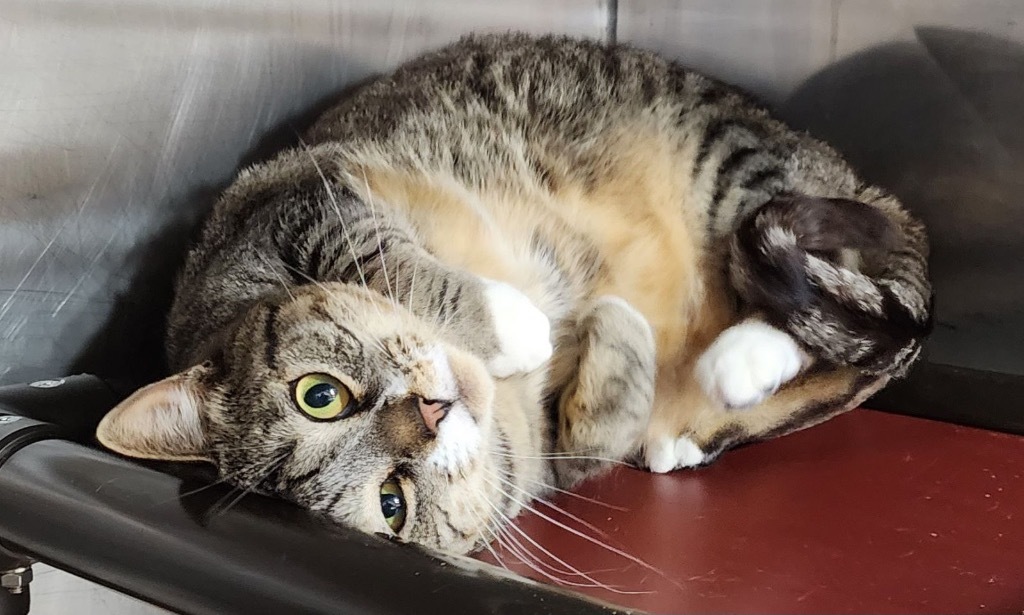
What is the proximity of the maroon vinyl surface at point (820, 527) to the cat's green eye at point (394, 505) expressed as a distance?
0.50 feet

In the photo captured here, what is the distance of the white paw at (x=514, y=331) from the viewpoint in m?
1.18

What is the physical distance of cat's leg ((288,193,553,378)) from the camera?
116cm

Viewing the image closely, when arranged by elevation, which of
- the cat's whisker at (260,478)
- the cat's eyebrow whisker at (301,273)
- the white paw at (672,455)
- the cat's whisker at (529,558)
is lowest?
the white paw at (672,455)

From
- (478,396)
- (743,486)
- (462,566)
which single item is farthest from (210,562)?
(743,486)

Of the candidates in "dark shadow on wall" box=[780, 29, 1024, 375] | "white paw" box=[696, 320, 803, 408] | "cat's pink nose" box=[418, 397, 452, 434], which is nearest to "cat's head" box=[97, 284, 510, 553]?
"cat's pink nose" box=[418, 397, 452, 434]

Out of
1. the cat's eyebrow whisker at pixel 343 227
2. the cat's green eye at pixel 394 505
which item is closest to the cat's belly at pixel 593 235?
the cat's eyebrow whisker at pixel 343 227

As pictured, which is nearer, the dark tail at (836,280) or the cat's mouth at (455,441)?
the cat's mouth at (455,441)

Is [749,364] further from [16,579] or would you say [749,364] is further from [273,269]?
[16,579]

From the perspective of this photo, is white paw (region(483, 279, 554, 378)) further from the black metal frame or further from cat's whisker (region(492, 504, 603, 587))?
the black metal frame

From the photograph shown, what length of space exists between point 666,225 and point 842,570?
2.01 ft

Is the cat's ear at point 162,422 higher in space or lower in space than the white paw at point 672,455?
higher

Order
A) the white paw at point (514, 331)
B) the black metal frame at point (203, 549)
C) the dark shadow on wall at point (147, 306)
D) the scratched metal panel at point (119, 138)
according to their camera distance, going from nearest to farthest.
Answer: the black metal frame at point (203, 549) → the white paw at point (514, 331) → the scratched metal panel at point (119, 138) → the dark shadow on wall at point (147, 306)

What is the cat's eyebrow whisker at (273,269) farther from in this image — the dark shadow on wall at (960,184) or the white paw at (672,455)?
the dark shadow on wall at (960,184)

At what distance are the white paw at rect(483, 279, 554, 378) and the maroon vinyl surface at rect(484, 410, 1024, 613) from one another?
22 centimetres
